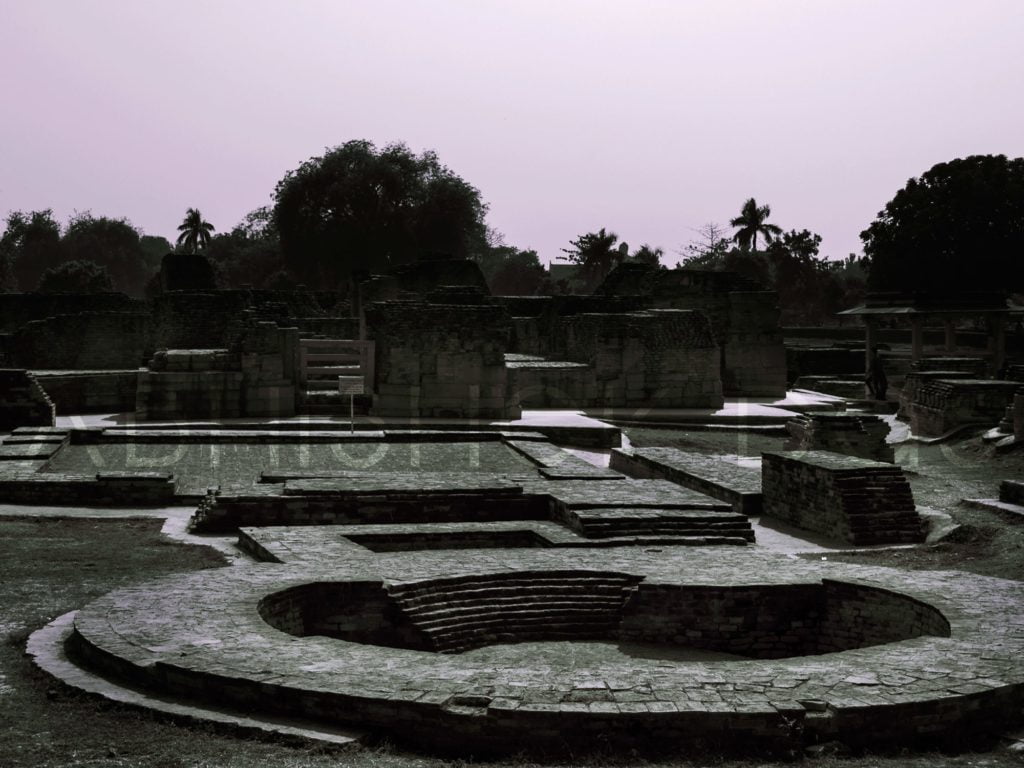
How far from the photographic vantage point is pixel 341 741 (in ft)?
19.0

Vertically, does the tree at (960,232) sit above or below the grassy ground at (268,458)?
above

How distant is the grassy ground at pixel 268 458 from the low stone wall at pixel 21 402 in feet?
8.27

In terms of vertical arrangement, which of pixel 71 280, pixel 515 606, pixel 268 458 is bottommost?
pixel 515 606

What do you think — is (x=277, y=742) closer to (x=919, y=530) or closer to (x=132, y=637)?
(x=132, y=637)

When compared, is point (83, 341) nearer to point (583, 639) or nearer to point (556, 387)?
point (556, 387)

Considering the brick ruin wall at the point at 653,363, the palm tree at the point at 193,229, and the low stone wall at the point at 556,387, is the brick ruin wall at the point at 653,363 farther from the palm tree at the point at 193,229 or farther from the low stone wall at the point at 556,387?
the palm tree at the point at 193,229

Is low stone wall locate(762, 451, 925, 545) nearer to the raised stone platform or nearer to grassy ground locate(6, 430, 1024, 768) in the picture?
the raised stone platform

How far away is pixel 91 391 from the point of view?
21.3 m

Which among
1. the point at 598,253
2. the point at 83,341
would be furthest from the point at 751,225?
the point at 83,341

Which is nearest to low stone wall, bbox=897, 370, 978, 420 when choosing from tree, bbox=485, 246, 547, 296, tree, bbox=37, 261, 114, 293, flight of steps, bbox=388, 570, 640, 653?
flight of steps, bbox=388, 570, 640, 653

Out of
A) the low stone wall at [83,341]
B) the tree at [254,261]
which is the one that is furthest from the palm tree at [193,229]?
the low stone wall at [83,341]

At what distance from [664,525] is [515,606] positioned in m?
2.61

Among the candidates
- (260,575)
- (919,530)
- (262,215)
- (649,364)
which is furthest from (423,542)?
(262,215)

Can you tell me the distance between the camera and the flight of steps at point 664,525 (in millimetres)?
10742
